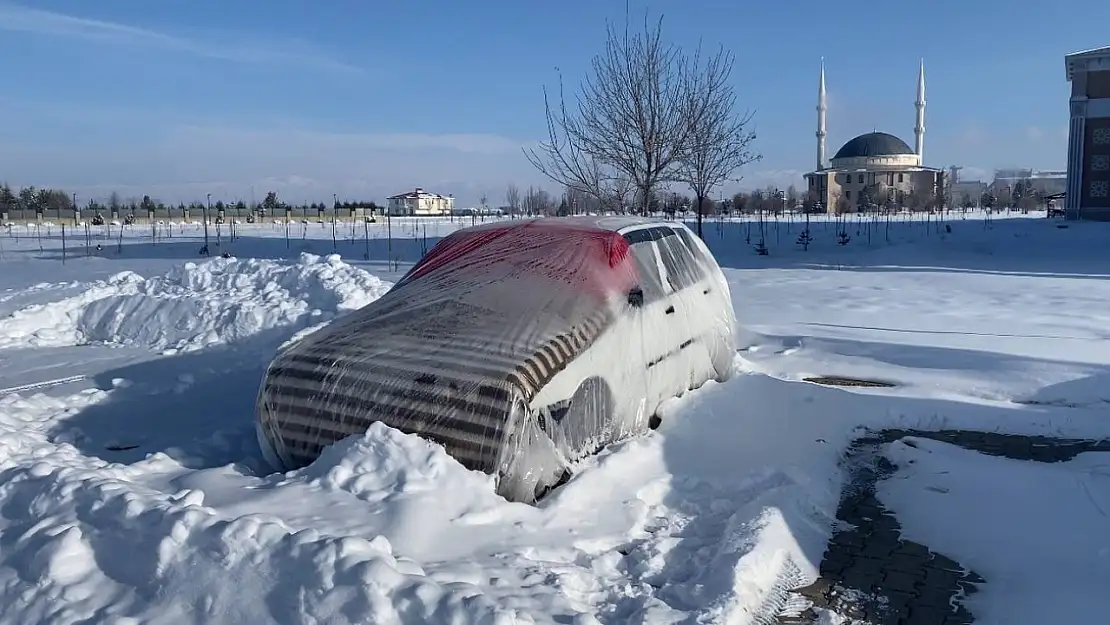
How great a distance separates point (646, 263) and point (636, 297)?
0.63 metres

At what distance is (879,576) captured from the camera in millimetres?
3674

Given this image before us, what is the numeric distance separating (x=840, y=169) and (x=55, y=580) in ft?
343

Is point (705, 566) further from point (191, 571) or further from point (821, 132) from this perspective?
point (821, 132)

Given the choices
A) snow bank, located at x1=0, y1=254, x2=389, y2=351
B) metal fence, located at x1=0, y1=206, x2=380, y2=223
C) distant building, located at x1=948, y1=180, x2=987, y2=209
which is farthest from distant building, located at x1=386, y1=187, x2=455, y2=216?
snow bank, located at x1=0, y1=254, x2=389, y2=351

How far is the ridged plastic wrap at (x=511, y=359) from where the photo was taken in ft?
13.1

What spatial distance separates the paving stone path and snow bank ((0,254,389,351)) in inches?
259

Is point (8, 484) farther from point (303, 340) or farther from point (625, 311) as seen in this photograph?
point (625, 311)

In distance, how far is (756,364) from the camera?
823 centimetres

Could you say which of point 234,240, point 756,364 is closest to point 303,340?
point 756,364

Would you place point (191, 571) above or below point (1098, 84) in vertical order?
below

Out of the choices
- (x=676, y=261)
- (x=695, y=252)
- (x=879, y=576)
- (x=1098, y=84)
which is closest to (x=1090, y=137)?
(x=1098, y=84)

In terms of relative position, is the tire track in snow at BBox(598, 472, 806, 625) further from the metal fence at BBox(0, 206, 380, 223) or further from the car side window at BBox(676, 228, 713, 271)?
the metal fence at BBox(0, 206, 380, 223)

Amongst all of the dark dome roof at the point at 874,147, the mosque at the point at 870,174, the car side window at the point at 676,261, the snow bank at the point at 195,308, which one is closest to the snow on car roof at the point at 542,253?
the car side window at the point at 676,261

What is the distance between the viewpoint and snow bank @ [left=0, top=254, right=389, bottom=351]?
946cm
